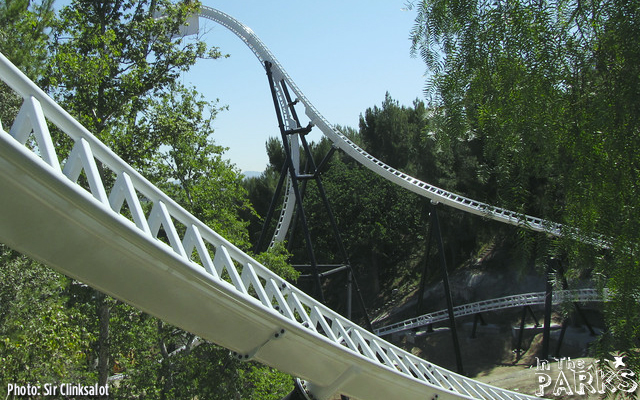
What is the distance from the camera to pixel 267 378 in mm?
9453

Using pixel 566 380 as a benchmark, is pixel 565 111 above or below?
above

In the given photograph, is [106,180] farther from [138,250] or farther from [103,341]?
[138,250]

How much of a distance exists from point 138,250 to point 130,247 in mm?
70

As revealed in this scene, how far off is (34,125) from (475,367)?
2024 cm

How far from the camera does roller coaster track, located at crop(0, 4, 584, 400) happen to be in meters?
3.59

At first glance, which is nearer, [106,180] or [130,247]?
[130,247]

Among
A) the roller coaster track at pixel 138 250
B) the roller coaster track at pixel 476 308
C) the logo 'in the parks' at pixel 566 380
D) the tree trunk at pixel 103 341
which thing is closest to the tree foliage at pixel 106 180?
the tree trunk at pixel 103 341

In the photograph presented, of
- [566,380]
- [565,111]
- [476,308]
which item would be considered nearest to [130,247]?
[565,111]

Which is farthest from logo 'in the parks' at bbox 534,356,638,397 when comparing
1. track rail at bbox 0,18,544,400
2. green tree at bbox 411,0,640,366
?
green tree at bbox 411,0,640,366

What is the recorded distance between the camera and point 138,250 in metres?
4.23

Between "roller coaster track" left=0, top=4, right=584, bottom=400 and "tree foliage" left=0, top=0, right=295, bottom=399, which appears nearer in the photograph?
"roller coaster track" left=0, top=4, right=584, bottom=400

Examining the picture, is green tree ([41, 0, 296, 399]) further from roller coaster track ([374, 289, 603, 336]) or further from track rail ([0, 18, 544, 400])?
roller coaster track ([374, 289, 603, 336])

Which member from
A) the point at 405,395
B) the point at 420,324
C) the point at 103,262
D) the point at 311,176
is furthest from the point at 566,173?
the point at 420,324

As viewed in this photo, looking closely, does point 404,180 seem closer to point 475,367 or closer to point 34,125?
point 475,367
